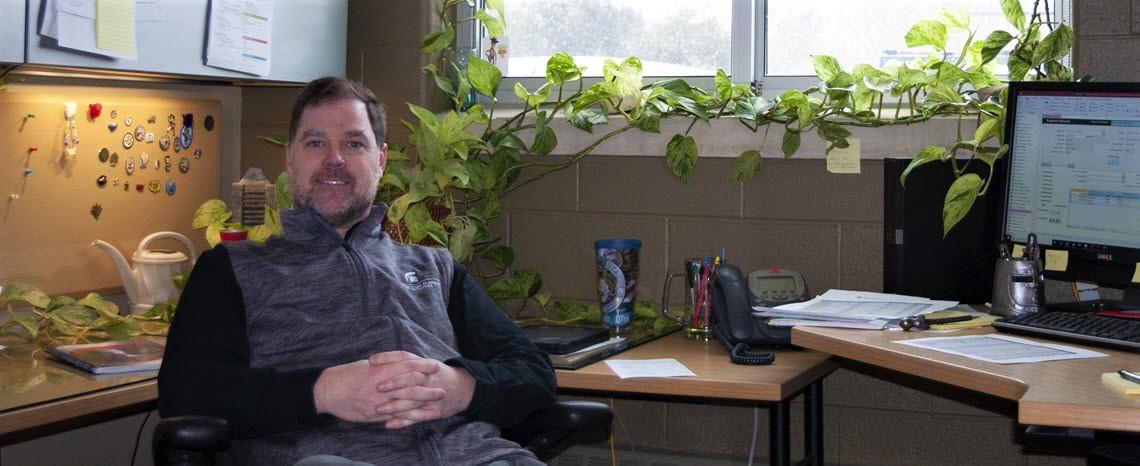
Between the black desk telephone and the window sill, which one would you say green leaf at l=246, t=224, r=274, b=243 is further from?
the black desk telephone

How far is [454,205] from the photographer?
121 inches

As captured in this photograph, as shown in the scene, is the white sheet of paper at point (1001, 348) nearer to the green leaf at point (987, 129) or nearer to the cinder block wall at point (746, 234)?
the green leaf at point (987, 129)

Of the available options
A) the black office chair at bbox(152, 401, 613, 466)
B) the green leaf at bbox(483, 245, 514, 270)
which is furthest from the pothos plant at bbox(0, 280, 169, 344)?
the green leaf at bbox(483, 245, 514, 270)

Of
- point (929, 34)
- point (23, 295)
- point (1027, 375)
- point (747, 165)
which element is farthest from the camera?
point (747, 165)

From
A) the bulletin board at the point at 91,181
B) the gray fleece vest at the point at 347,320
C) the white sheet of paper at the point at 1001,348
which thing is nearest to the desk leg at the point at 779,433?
the white sheet of paper at the point at 1001,348

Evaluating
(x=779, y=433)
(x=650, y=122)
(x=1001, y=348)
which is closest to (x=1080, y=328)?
(x=1001, y=348)

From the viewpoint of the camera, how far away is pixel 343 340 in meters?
2.06

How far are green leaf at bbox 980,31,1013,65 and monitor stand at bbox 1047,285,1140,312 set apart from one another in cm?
62

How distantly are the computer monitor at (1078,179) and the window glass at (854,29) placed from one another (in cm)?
56

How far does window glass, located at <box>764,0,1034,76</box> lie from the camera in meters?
2.92

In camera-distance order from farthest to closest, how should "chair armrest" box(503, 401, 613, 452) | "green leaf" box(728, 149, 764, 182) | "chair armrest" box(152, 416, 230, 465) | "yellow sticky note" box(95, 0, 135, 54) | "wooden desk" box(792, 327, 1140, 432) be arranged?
"green leaf" box(728, 149, 764, 182)
"yellow sticky note" box(95, 0, 135, 54)
"chair armrest" box(503, 401, 613, 452)
"chair armrest" box(152, 416, 230, 465)
"wooden desk" box(792, 327, 1140, 432)

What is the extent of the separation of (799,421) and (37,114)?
1976 mm

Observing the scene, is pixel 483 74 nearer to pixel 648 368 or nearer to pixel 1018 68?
pixel 648 368

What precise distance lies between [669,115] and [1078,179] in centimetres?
102
